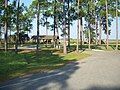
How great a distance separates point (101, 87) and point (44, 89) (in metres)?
2.65

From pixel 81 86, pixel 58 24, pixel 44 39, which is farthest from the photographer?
pixel 44 39

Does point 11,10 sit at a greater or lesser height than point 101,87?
greater

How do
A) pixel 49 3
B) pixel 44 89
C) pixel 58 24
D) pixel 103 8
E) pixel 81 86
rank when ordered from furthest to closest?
pixel 103 8 < pixel 58 24 < pixel 49 3 < pixel 81 86 < pixel 44 89

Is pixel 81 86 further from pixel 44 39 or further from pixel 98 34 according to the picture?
pixel 44 39

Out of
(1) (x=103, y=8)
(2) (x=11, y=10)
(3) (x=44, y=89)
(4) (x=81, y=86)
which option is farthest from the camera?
(1) (x=103, y=8)

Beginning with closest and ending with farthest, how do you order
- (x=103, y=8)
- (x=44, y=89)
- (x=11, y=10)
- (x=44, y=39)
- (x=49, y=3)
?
(x=44, y=89) < (x=11, y=10) < (x=49, y=3) < (x=103, y=8) < (x=44, y=39)

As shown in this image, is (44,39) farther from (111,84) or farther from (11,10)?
(111,84)

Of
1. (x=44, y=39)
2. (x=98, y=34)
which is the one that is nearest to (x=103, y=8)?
(x=98, y=34)

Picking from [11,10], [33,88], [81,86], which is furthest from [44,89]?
[11,10]

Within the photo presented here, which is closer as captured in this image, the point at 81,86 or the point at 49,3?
the point at 81,86

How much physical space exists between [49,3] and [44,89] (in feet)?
161

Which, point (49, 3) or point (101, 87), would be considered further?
point (49, 3)

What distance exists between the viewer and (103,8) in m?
83.2

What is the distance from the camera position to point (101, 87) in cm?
1484
